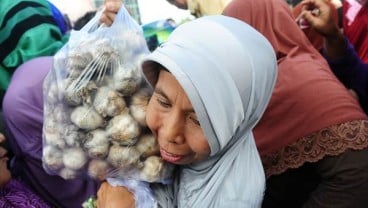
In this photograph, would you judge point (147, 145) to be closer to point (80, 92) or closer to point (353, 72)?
point (80, 92)

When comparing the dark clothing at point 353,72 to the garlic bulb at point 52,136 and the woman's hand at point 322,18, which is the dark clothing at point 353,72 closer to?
the woman's hand at point 322,18

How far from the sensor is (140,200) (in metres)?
0.79

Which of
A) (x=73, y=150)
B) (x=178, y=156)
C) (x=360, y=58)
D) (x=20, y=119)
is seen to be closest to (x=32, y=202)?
(x=20, y=119)

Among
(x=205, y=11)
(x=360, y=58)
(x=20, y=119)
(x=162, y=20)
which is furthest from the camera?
(x=162, y=20)

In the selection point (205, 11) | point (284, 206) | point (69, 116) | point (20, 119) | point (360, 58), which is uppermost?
point (69, 116)

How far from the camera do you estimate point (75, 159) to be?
2.52 ft

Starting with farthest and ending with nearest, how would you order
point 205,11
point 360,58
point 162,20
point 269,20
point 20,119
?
1. point 162,20
2. point 205,11
3. point 360,58
4. point 269,20
5. point 20,119

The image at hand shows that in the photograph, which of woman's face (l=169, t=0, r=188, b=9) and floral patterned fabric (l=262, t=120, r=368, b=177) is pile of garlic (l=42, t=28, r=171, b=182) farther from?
woman's face (l=169, t=0, r=188, b=9)

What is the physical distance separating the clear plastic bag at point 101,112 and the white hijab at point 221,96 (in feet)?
0.20

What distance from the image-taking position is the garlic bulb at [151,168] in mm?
771

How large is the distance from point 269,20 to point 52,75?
2.30ft

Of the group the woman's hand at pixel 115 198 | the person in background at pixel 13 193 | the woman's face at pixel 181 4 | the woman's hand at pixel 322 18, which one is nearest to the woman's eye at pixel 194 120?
the woman's hand at pixel 115 198

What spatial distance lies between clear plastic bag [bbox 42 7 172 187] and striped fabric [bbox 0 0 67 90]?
47 centimetres

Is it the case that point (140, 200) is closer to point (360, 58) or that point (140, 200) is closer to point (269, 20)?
point (269, 20)
